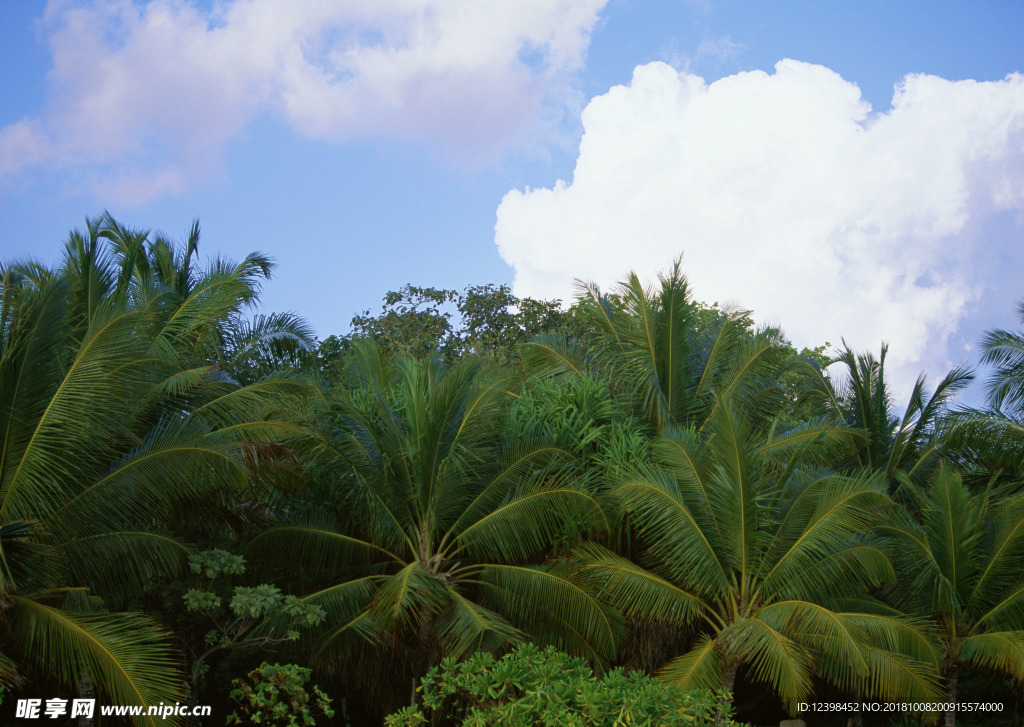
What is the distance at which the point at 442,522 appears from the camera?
39.3ft

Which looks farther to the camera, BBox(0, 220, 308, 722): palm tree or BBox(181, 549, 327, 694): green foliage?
BBox(181, 549, 327, 694): green foliage

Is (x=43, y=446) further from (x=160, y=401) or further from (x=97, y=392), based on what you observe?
(x=160, y=401)

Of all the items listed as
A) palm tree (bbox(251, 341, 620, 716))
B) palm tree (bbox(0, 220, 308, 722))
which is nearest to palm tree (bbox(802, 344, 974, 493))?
palm tree (bbox(251, 341, 620, 716))

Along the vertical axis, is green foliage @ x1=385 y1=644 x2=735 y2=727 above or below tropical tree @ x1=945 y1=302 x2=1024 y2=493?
below

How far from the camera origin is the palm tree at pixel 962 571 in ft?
40.0

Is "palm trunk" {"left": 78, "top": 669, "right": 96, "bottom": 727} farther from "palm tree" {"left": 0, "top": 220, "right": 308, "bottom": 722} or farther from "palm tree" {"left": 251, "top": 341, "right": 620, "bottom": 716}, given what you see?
"palm tree" {"left": 251, "top": 341, "right": 620, "bottom": 716}

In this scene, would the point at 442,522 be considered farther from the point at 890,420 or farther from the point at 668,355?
the point at 890,420

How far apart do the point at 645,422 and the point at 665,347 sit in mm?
1260

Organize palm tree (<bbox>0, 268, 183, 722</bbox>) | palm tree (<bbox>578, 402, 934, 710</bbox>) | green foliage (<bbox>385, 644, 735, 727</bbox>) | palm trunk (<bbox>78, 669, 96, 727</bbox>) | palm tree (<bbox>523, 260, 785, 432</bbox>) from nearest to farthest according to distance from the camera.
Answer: green foliage (<bbox>385, 644, 735, 727</bbox>) < palm tree (<bbox>0, 268, 183, 722</bbox>) < palm trunk (<bbox>78, 669, 96, 727</bbox>) < palm tree (<bbox>578, 402, 934, 710</bbox>) < palm tree (<bbox>523, 260, 785, 432</bbox>)

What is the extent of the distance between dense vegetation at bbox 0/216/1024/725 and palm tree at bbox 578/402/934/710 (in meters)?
0.04

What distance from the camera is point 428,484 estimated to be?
1153 cm

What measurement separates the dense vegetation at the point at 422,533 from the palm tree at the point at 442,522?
0.04 metres

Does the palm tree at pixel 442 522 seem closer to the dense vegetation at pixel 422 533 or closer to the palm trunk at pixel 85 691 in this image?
the dense vegetation at pixel 422 533

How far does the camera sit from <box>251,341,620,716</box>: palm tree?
36.8 ft
